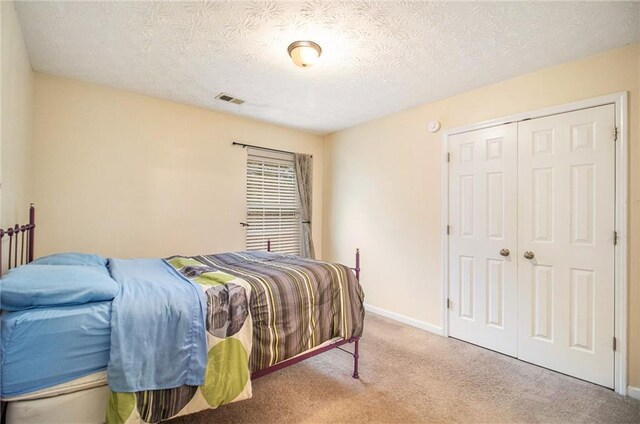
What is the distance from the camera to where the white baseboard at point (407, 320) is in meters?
3.28

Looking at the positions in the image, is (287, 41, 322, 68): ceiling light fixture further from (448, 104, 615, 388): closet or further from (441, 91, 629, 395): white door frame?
(441, 91, 629, 395): white door frame

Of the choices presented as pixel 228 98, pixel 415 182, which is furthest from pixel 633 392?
pixel 228 98

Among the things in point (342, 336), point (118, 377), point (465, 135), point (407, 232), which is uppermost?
point (465, 135)

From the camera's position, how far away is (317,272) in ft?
7.21

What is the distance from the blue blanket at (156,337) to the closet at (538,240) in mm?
2645

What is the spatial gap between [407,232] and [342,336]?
1801 mm

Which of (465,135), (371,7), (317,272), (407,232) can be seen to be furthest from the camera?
(407,232)

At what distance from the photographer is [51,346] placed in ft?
4.08

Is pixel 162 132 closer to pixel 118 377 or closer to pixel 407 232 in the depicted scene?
pixel 118 377

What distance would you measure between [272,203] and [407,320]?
7.82 ft

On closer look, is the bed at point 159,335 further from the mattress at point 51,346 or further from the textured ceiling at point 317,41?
the textured ceiling at point 317,41

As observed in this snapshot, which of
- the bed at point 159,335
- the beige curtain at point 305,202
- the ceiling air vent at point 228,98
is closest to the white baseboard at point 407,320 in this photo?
the beige curtain at point 305,202

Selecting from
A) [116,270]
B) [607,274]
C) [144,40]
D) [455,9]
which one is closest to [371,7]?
[455,9]

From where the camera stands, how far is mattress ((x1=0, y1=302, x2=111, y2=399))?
1185 mm
